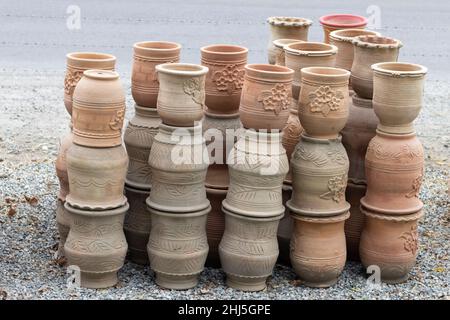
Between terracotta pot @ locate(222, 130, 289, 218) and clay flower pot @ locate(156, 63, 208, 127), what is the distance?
37 cm

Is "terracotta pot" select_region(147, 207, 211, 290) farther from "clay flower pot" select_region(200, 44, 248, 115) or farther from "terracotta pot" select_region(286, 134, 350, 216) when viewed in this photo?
"clay flower pot" select_region(200, 44, 248, 115)

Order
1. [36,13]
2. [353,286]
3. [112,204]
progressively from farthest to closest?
[36,13] < [353,286] < [112,204]

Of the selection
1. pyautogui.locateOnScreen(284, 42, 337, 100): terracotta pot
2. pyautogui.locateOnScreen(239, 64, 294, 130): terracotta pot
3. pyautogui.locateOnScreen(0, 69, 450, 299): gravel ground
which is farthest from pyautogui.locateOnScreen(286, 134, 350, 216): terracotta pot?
pyautogui.locateOnScreen(0, 69, 450, 299): gravel ground

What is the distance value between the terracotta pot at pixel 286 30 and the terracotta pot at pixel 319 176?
1.21 metres

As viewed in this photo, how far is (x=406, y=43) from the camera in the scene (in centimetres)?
1259

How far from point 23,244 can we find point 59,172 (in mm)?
715

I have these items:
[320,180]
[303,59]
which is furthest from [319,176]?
[303,59]

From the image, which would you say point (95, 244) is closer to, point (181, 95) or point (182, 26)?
point (181, 95)

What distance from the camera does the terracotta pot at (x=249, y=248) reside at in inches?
227

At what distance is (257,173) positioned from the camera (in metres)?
5.67

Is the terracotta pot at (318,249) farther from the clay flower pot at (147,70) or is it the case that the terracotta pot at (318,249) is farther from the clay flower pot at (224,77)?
the clay flower pot at (147,70)

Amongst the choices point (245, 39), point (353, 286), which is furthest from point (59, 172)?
point (245, 39)

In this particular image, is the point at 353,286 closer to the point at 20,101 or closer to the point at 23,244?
the point at 23,244

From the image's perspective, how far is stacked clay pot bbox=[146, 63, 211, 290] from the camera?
5637 millimetres
